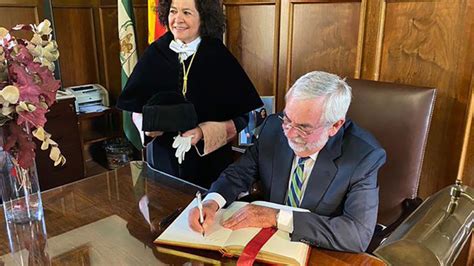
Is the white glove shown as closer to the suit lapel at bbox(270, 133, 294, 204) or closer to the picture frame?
the suit lapel at bbox(270, 133, 294, 204)

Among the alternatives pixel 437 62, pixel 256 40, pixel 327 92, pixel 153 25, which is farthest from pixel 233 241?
pixel 153 25

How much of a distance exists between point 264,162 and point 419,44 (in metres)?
0.89

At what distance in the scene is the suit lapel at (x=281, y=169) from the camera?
53.7 inches

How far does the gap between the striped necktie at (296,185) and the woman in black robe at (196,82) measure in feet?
1.68

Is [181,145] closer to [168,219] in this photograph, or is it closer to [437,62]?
[168,219]

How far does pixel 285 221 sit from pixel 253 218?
9cm

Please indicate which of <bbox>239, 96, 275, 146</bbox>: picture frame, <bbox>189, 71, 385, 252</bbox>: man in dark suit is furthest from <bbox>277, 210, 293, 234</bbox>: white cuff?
<bbox>239, 96, 275, 146</bbox>: picture frame

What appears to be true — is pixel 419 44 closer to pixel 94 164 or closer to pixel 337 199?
pixel 337 199

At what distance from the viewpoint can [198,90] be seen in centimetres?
182

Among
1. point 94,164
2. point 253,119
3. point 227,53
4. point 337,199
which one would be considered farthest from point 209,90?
point 94,164

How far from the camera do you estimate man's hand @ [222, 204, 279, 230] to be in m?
1.12

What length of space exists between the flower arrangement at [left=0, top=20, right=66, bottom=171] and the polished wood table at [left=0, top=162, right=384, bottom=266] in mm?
224

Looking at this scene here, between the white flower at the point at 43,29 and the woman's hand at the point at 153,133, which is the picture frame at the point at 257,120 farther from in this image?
the white flower at the point at 43,29

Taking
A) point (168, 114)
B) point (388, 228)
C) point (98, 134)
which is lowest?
point (98, 134)
